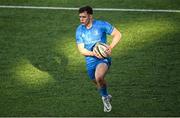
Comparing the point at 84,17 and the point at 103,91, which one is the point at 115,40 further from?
the point at 103,91

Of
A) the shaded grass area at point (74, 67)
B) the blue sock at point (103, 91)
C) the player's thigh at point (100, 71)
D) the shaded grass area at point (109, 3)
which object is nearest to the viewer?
the player's thigh at point (100, 71)

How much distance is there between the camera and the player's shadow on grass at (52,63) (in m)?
12.5

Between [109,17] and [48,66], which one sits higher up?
[109,17]

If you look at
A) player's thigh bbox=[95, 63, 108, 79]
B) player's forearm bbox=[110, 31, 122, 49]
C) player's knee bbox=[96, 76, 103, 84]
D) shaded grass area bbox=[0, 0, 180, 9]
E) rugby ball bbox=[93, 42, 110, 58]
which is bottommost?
player's knee bbox=[96, 76, 103, 84]

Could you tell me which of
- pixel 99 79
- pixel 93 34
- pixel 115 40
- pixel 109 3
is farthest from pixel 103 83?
pixel 109 3

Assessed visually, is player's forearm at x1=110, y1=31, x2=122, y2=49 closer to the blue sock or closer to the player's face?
the player's face

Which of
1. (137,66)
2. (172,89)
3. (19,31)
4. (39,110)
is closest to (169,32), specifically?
(137,66)

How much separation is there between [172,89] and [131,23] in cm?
358

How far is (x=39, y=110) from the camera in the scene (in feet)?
35.7

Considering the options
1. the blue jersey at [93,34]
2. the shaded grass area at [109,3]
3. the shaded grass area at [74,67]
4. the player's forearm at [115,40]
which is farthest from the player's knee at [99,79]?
the shaded grass area at [109,3]

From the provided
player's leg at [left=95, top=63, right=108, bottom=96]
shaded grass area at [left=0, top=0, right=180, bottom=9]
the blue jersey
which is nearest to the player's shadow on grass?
the blue jersey

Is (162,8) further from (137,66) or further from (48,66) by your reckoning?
(48,66)

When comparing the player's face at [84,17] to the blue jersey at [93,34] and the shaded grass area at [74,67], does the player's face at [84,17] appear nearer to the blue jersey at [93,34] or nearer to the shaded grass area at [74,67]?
the blue jersey at [93,34]

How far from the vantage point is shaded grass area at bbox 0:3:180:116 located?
11.1 m
